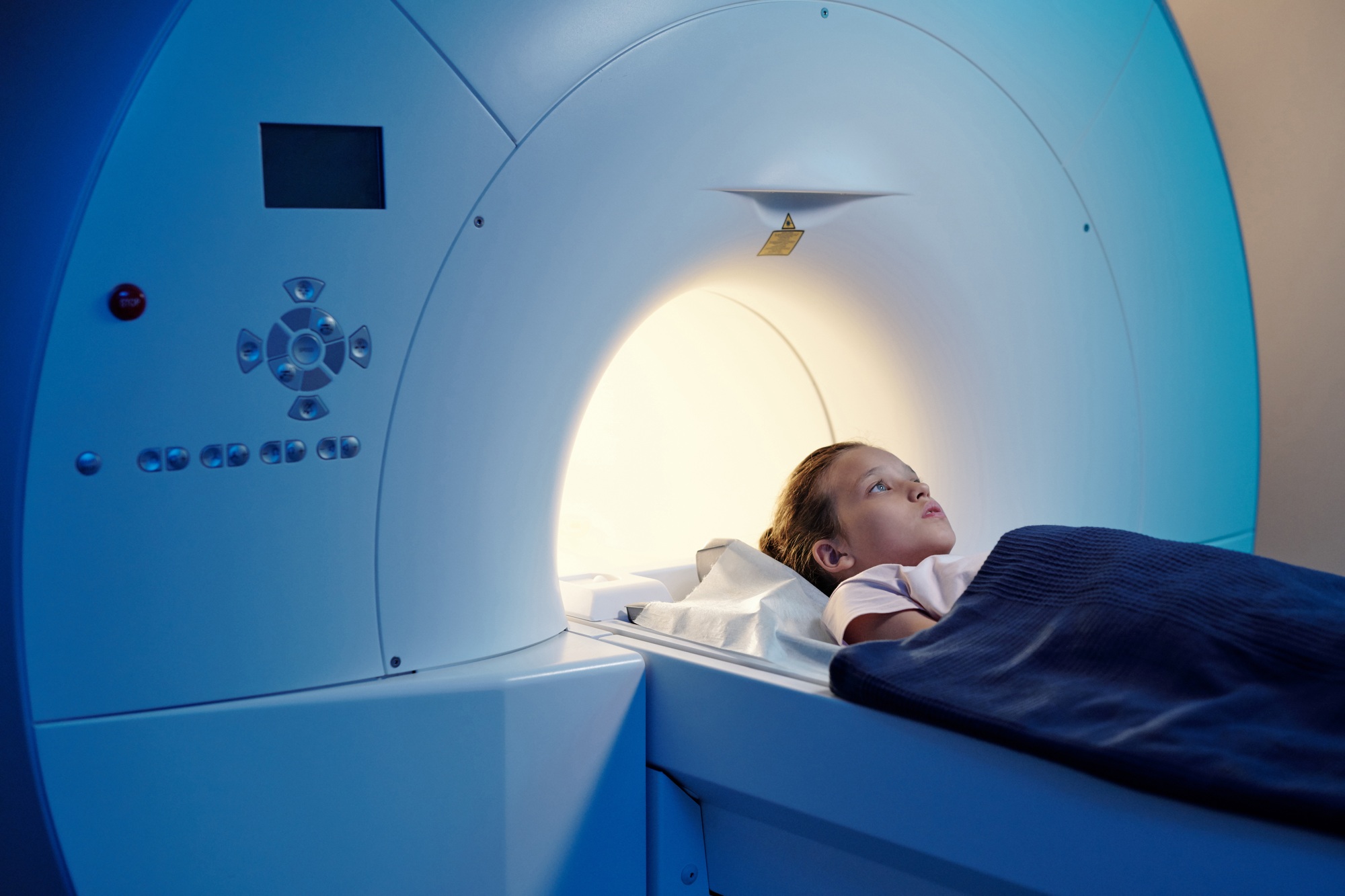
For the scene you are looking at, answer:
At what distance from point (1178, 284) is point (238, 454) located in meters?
1.46

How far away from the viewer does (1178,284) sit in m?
1.69

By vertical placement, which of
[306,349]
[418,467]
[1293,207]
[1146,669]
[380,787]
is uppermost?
[1293,207]

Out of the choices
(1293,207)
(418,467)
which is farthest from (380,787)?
(1293,207)

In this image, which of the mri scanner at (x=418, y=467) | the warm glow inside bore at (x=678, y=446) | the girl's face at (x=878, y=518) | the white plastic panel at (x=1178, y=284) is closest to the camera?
the mri scanner at (x=418, y=467)

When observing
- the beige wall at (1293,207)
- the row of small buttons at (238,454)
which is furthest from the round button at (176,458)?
the beige wall at (1293,207)

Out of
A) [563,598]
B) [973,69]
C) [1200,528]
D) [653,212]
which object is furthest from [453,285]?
[1200,528]

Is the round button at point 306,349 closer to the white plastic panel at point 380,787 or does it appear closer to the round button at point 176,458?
the round button at point 176,458

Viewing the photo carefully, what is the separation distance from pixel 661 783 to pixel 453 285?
0.53m

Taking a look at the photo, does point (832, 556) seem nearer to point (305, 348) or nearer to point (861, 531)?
point (861, 531)

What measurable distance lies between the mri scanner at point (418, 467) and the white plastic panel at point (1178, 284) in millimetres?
430

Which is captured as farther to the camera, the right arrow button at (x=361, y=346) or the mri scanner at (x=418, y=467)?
the right arrow button at (x=361, y=346)

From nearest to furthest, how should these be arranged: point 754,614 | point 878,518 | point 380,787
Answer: point 380,787
point 754,614
point 878,518

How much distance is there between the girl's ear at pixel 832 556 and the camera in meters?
1.40

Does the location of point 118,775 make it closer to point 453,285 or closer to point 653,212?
point 453,285
